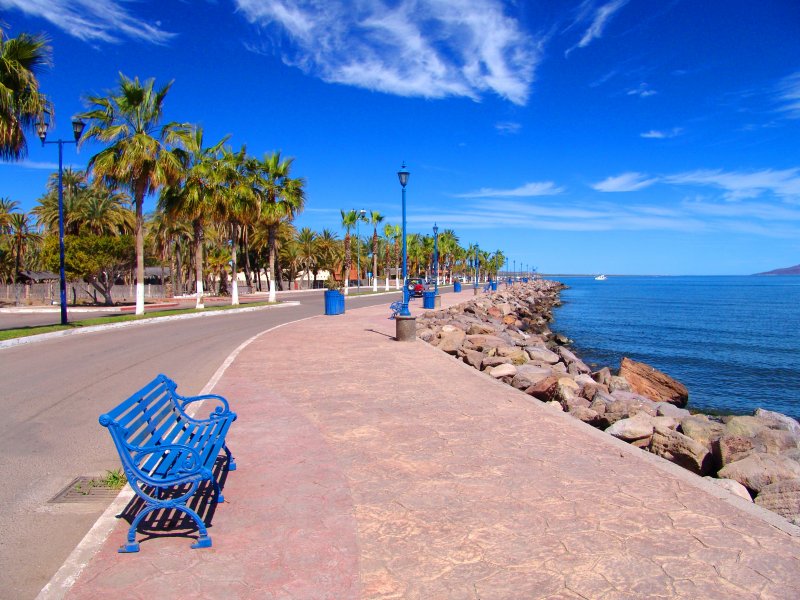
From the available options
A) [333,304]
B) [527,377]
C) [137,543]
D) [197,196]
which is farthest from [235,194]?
[137,543]

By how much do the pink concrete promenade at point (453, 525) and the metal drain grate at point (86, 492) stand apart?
90 centimetres

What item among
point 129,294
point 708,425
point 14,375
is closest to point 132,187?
point 14,375

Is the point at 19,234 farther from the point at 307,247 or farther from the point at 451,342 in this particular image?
the point at 451,342

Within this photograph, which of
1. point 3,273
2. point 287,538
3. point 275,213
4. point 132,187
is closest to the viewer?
point 287,538

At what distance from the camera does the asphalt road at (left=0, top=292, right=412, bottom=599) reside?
13.7 ft

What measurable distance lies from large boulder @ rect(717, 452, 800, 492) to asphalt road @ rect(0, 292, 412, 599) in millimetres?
5922

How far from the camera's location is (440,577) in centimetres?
360

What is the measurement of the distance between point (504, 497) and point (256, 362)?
27.8 ft

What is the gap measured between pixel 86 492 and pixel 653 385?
46.5ft

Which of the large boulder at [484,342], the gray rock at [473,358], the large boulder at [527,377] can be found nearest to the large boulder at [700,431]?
the large boulder at [527,377]

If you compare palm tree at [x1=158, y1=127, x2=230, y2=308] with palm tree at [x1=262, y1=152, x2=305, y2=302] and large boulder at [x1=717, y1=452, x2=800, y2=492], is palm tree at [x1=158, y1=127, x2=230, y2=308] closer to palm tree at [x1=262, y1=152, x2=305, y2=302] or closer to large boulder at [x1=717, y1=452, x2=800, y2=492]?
palm tree at [x1=262, y1=152, x2=305, y2=302]

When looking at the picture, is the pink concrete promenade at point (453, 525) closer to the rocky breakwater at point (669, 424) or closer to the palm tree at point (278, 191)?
the rocky breakwater at point (669, 424)

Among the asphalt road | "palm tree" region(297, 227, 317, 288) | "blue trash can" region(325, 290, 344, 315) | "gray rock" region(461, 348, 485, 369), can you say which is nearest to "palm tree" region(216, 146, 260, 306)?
"blue trash can" region(325, 290, 344, 315)

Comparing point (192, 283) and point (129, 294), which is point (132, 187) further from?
point (192, 283)
